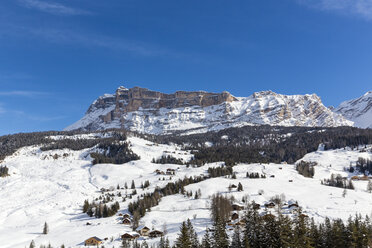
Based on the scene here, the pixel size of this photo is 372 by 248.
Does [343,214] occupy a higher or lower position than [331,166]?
lower

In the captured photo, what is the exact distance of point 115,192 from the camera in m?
145

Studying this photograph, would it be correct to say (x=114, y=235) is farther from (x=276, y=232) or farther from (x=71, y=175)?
(x=71, y=175)

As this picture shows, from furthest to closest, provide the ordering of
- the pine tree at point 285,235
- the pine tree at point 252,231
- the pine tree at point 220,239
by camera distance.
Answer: the pine tree at point 220,239 → the pine tree at point 252,231 → the pine tree at point 285,235

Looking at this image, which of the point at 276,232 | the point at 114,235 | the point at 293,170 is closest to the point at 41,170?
the point at 114,235

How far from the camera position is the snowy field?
9138 cm

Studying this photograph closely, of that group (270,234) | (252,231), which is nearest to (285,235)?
(270,234)

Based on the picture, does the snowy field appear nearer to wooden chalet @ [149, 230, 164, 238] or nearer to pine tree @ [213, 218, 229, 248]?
wooden chalet @ [149, 230, 164, 238]

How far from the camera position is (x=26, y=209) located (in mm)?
121562

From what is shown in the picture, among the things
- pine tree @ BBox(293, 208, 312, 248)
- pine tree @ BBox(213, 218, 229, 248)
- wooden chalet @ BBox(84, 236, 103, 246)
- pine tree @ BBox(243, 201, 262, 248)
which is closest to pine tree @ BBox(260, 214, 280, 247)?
pine tree @ BBox(243, 201, 262, 248)

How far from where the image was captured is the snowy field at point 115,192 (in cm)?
9138

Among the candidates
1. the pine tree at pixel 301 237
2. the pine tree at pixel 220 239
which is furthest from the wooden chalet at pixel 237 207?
the pine tree at pixel 301 237

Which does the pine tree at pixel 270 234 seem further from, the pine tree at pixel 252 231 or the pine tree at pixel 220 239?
the pine tree at pixel 220 239

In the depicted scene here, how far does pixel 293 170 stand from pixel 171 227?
11400cm

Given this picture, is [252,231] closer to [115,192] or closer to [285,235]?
[285,235]
